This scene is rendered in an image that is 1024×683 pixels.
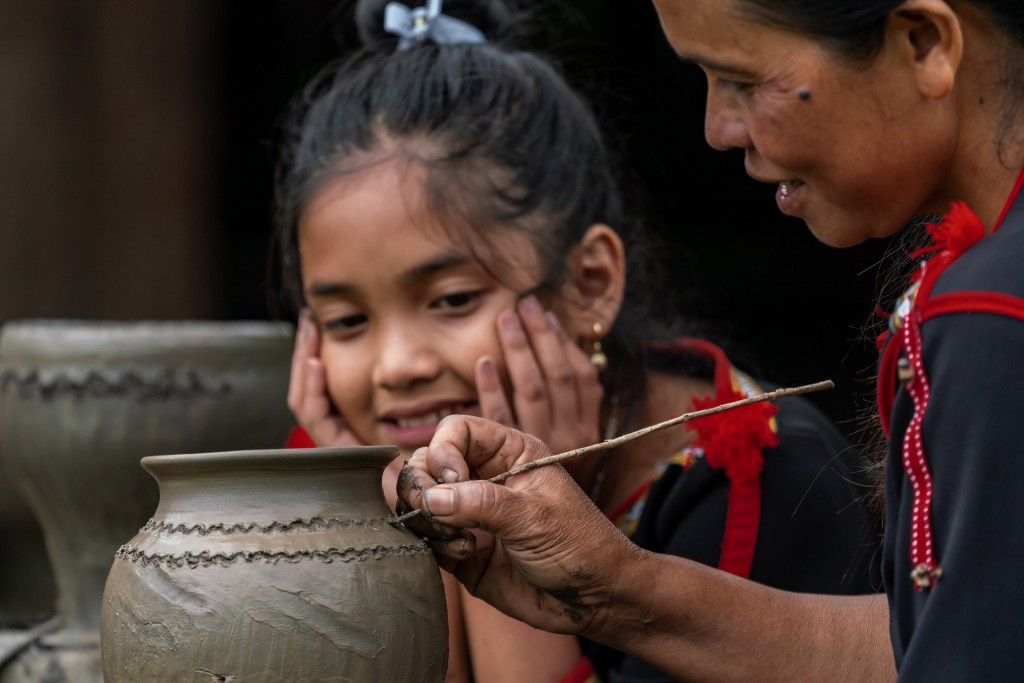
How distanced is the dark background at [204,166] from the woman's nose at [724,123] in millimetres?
2512

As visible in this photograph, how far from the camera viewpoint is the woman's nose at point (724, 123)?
5.84ft

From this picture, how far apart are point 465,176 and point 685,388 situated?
0.67m

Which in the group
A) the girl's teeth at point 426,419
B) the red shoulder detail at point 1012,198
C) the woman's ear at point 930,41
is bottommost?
the girl's teeth at point 426,419

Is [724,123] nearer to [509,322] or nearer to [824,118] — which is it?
[824,118]

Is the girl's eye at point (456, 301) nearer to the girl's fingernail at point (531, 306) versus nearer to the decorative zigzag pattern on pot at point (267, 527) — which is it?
the girl's fingernail at point (531, 306)

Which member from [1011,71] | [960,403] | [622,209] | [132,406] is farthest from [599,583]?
[132,406]

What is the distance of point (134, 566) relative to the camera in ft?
5.74

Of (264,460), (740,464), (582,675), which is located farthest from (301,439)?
(264,460)

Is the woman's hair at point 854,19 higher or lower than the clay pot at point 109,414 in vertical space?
higher

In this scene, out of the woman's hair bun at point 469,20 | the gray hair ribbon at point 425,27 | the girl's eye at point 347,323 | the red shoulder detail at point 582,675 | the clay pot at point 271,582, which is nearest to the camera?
the clay pot at point 271,582

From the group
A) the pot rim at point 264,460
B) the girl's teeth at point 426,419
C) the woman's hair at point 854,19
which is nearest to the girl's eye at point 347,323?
the girl's teeth at point 426,419

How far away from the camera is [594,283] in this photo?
2.96 metres

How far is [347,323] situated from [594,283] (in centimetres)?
Result: 55

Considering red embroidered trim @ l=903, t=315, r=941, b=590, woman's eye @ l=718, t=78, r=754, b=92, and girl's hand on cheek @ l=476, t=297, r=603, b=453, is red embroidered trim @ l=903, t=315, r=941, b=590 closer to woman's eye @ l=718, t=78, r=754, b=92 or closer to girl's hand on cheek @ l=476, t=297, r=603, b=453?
woman's eye @ l=718, t=78, r=754, b=92
